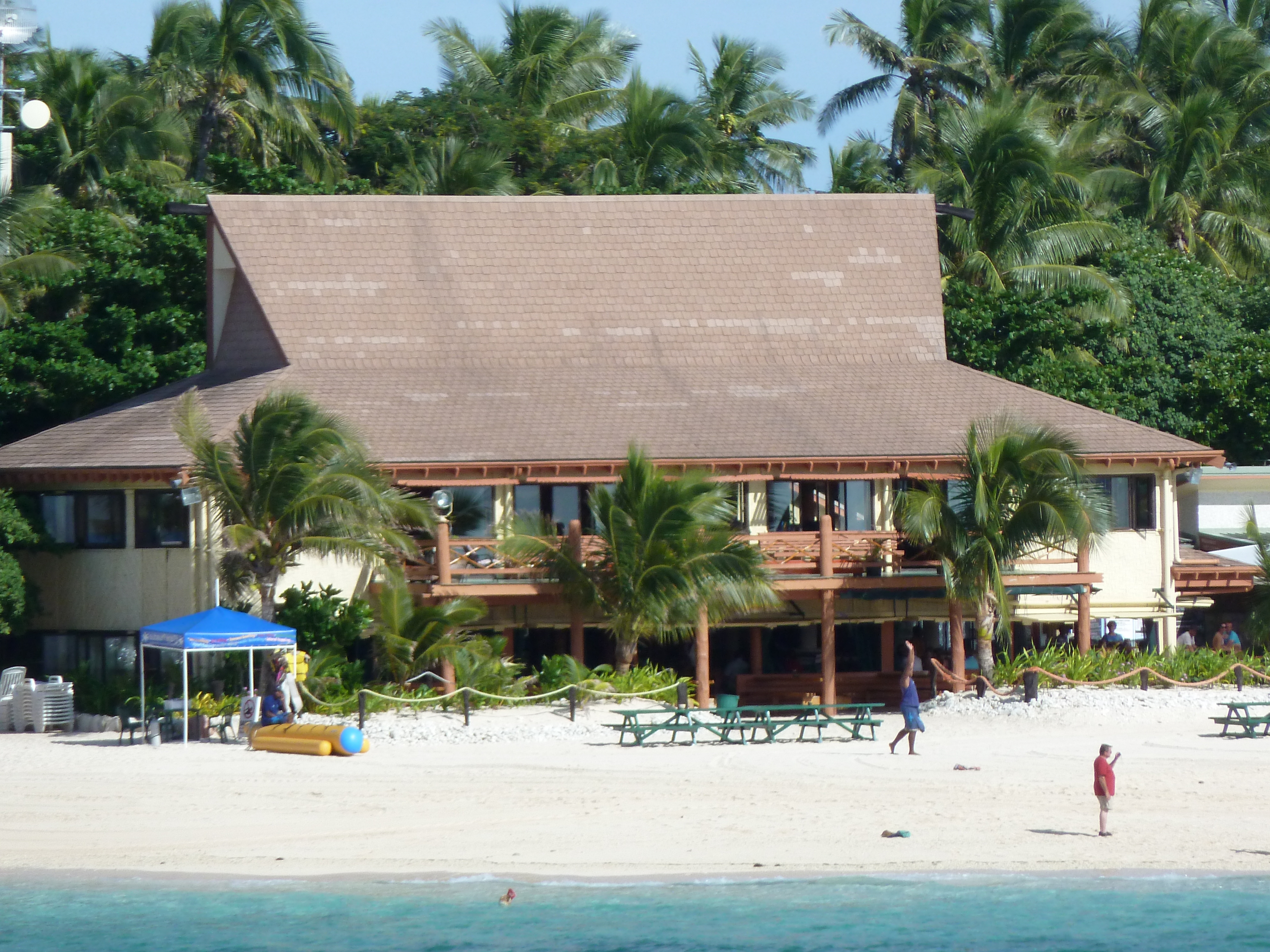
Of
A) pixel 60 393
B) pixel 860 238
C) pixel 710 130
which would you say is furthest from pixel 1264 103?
pixel 60 393

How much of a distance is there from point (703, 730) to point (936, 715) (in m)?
3.83

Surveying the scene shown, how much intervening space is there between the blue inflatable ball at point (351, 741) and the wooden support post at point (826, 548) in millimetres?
8891

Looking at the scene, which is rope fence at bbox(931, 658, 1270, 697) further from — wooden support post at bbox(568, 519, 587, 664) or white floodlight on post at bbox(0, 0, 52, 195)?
white floodlight on post at bbox(0, 0, 52, 195)

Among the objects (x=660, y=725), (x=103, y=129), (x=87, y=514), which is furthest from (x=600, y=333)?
(x=103, y=129)

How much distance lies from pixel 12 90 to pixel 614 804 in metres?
29.6

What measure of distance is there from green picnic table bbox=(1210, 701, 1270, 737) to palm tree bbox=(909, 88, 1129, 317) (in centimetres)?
1522

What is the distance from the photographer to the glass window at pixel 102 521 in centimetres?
2905

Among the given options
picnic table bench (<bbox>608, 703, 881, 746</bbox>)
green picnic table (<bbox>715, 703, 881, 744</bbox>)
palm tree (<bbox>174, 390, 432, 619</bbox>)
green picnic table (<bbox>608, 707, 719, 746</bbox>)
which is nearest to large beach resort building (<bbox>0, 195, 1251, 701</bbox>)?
palm tree (<bbox>174, 390, 432, 619</bbox>)

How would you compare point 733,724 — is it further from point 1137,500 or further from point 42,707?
point 42,707

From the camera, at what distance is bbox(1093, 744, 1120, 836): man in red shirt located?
61.3ft

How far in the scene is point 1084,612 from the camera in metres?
29.8

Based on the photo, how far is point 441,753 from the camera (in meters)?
23.8

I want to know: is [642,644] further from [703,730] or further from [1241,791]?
[1241,791]

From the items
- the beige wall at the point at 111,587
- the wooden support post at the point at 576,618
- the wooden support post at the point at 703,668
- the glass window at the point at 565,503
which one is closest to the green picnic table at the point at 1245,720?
the wooden support post at the point at 703,668
